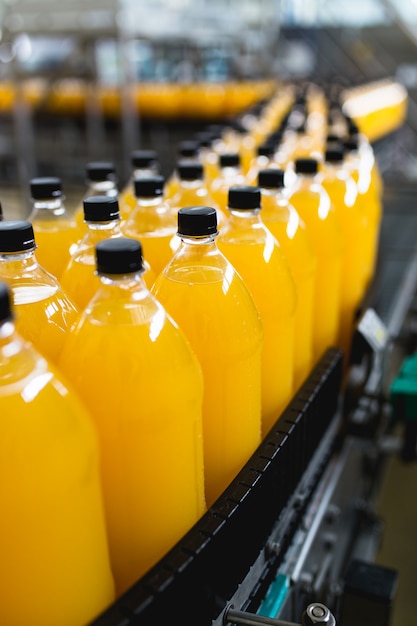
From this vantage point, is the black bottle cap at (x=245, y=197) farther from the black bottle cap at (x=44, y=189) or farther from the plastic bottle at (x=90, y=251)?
the black bottle cap at (x=44, y=189)

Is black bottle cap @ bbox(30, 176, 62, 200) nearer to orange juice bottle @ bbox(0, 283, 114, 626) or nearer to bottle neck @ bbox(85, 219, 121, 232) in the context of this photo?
bottle neck @ bbox(85, 219, 121, 232)

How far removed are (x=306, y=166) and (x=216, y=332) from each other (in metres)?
0.58

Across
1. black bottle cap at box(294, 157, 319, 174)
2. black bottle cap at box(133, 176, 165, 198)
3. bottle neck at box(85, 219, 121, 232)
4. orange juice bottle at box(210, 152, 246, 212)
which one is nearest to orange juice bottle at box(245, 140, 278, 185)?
orange juice bottle at box(210, 152, 246, 212)

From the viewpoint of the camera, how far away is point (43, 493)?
54 centimetres

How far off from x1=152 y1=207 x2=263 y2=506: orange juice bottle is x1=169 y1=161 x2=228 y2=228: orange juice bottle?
0.36 m

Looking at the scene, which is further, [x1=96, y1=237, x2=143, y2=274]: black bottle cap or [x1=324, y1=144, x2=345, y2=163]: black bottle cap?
[x1=324, y1=144, x2=345, y2=163]: black bottle cap

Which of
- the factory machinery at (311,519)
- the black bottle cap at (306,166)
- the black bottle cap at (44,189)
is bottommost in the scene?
the factory machinery at (311,519)

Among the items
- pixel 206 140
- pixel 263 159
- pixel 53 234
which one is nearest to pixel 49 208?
pixel 53 234

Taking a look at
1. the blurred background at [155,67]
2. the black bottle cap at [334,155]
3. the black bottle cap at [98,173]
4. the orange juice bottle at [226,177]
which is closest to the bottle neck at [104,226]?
the black bottle cap at [98,173]

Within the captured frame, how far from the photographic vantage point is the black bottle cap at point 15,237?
696mm

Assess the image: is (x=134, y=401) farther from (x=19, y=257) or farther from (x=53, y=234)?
(x=53, y=234)

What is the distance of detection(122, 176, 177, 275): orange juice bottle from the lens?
98cm

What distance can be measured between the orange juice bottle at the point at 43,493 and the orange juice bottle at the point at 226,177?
2.75 feet

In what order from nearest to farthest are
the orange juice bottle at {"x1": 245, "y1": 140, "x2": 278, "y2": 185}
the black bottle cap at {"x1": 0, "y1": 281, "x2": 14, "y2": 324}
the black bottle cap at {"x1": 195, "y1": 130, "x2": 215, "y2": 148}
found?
the black bottle cap at {"x1": 0, "y1": 281, "x2": 14, "y2": 324} < the orange juice bottle at {"x1": 245, "y1": 140, "x2": 278, "y2": 185} < the black bottle cap at {"x1": 195, "y1": 130, "x2": 215, "y2": 148}
